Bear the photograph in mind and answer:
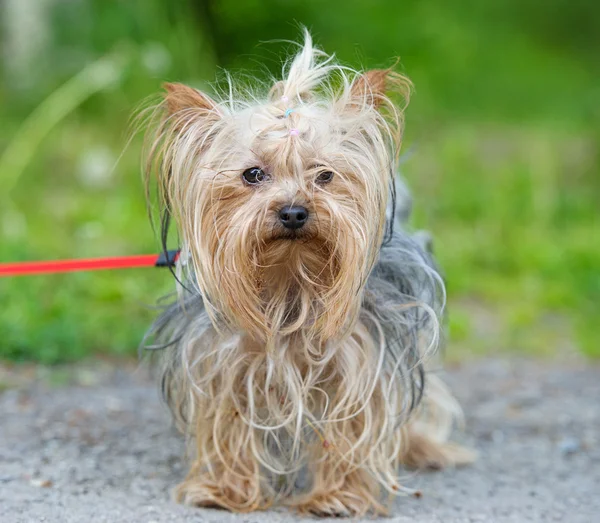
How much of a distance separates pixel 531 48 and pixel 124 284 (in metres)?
8.72

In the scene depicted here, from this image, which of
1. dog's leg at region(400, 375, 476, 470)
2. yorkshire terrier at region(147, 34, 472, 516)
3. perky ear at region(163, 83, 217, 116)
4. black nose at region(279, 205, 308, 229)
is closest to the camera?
black nose at region(279, 205, 308, 229)

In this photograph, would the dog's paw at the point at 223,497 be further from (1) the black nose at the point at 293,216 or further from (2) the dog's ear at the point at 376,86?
(2) the dog's ear at the point at 376,86

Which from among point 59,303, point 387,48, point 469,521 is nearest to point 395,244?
point 469,521

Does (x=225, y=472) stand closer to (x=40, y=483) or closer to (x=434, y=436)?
(x=40, y=483)

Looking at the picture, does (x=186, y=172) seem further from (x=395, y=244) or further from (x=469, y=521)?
(x=469, y=521)


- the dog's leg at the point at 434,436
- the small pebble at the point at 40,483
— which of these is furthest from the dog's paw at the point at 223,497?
the dog's leg at the point at 434,436

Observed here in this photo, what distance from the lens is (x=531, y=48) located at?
1359 centimetres

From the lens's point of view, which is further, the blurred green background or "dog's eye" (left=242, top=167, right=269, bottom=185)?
the blurred green background

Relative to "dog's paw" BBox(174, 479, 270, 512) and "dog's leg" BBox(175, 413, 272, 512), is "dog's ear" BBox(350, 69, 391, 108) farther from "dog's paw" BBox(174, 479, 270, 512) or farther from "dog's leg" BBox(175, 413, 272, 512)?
"dog's paw" BBox(174, 479, 270, 512)

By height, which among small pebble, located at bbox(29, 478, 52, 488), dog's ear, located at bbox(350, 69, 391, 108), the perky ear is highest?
dog's ear, located at bbox(350, 69, 391, 108)

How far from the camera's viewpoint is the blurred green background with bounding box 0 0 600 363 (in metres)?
6.38

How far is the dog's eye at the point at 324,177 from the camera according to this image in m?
3.30

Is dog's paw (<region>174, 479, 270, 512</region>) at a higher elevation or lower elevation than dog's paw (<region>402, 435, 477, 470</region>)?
lower

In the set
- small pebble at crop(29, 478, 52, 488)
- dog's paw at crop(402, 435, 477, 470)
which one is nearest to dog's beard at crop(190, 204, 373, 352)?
small pebble at crop(29, 478, 52, 488)
